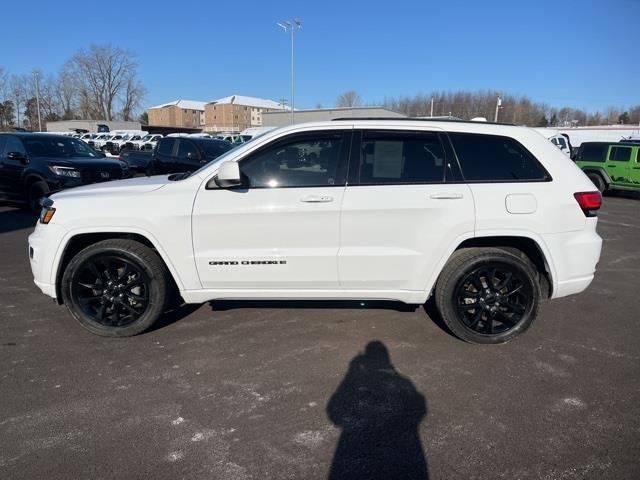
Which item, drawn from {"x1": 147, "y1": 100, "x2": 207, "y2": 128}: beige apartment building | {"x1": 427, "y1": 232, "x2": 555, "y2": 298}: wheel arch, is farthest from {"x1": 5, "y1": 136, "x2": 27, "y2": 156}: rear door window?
{"x1": 147, "y1": 100, "x2": 207, "y2": 128}: beige apartment building

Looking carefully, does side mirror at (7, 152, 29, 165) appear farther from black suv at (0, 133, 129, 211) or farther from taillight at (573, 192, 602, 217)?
taillight at (573, 192, 602, 217)

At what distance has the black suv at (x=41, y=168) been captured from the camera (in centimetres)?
905

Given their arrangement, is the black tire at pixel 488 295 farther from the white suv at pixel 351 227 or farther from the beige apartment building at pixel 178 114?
the beige apartment building at pixel 178 114

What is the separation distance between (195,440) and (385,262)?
1926mm

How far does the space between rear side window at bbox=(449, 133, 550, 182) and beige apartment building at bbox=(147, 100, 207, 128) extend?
123 metres

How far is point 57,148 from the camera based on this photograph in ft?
32.0

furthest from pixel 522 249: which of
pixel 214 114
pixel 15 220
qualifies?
pixel 214 114

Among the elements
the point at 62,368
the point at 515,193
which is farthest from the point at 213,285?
the point at 515,193

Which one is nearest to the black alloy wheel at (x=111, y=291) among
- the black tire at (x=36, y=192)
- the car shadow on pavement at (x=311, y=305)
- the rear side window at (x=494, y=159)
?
the car shadow on pavement at (x=311, y=305)

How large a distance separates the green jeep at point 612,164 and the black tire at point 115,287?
15699mm

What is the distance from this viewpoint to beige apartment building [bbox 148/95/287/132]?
116188 millimetres

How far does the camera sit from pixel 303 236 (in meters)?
3.64

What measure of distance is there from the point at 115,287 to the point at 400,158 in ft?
8.85

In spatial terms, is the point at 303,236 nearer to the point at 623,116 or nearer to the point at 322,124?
the point at 322,124
